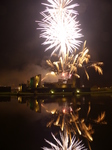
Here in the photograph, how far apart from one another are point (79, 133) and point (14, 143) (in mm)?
2545

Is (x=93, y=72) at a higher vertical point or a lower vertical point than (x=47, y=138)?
higher

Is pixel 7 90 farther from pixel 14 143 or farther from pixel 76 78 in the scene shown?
pixel 14 143

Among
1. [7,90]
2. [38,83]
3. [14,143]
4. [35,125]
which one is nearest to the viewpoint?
[14,143]

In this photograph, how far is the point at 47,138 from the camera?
6.24 m

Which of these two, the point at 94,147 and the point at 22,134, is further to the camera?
the point at 22,134

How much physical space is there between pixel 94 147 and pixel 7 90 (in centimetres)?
3364

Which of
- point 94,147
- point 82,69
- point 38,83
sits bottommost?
point 94,147

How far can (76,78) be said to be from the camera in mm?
44219

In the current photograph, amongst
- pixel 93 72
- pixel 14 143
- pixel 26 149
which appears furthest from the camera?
pixel 93 72

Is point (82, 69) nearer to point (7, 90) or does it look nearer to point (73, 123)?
point (7, 90)

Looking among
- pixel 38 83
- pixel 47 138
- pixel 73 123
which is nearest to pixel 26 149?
pixel 47 138

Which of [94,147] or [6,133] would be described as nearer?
[94,147]

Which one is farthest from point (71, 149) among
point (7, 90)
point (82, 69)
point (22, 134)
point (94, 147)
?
point (82, 69)

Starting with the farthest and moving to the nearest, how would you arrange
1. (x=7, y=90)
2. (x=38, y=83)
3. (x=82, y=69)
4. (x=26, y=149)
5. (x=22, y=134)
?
(x=82, y=69), (x=38, y=83), (x=7, y=90), (x=22, y=134), (x=26, y=149)
